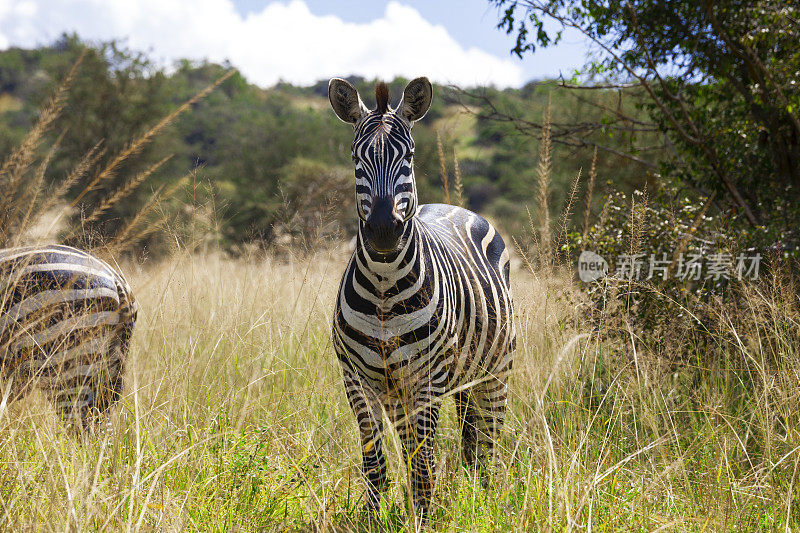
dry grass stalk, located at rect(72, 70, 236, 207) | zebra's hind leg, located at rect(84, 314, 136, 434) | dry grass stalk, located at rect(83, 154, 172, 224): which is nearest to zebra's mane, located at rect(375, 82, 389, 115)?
dry grass stalk, located at rect(72, 70, 236, 207)

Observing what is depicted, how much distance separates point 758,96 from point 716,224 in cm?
114

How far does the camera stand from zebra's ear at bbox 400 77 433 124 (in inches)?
105

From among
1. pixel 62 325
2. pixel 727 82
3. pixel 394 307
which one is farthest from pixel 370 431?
pixel 727 82

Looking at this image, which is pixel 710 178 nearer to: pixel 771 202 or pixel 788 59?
pixel 771 202

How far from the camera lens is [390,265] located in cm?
246

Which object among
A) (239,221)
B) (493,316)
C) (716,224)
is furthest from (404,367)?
(239,221)

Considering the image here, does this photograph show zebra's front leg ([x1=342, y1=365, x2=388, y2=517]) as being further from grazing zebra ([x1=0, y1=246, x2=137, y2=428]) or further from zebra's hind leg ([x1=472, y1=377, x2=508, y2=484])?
grazing zebra ([x1=0, y1=246, x2=137, y2=428])

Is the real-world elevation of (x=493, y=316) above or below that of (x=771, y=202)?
below

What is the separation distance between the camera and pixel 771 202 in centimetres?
532

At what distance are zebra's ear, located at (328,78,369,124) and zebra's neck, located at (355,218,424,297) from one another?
2.01 feet

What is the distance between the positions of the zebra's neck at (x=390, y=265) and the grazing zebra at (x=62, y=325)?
1.37 meters

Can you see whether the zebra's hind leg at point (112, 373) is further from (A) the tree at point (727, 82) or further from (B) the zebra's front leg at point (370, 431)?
(A) the tree at point (727, 82)

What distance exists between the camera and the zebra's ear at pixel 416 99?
2.68 m

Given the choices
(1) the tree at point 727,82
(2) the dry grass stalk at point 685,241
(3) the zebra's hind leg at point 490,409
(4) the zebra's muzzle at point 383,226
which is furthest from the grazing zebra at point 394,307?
(1) the tree at point 727,82
